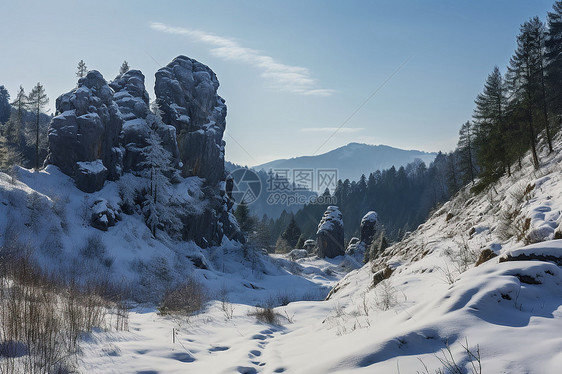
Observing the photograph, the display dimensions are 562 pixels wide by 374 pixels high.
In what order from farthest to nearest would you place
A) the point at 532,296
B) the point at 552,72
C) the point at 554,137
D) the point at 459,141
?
the point at 459,141
the point at 552,72
the point at 554,137
the point at 532,296

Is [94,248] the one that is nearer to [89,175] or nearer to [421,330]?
[89,175]

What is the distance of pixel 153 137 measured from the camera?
3127 cm

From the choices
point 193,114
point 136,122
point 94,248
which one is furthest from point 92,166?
point 193,114

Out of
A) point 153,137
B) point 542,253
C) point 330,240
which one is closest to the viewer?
point 542,253

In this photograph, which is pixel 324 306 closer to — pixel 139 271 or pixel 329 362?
pixel 329 362

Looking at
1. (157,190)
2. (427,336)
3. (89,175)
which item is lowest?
(427,336)

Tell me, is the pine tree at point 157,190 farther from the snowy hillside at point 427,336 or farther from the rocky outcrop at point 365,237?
the rocky outcrop at point 365,237

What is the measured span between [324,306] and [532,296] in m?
8.62

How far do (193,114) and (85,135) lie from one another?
19.6 m

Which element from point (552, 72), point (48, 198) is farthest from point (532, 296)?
point (552, 72)

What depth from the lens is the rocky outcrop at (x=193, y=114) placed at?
44844 millimetres

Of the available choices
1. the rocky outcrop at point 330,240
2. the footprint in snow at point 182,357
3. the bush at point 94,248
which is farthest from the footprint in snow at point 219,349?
the rocky outcrop at point 330,240

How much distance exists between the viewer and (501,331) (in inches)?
129
